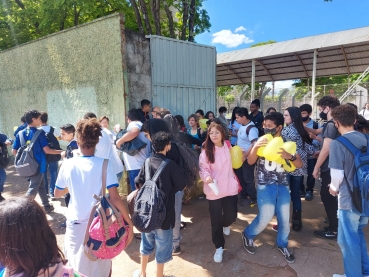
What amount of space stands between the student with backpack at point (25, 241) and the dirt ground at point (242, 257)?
1.97 meters

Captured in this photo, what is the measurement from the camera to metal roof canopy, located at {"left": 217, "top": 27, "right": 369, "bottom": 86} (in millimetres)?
10477

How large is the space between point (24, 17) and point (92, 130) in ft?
33.8

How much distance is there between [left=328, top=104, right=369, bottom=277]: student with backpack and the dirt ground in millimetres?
478

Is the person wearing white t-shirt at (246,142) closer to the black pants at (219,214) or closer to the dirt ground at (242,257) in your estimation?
the black pants at (219,214)

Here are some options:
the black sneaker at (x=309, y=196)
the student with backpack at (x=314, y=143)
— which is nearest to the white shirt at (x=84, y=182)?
the student with backpack at (x=314, y=143)

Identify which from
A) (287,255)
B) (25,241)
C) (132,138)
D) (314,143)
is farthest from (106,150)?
(314,143)

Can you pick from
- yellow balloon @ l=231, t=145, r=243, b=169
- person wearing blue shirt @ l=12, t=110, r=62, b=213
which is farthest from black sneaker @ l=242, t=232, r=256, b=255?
person wearing blue shirt @ l=12, t=110, r=62, b=213

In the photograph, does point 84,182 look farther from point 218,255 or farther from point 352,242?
point 352,242

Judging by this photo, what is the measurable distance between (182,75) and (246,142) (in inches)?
113

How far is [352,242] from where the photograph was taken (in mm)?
2332

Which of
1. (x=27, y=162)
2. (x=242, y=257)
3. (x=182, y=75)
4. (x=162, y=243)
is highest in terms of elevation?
(x=182, y=75)

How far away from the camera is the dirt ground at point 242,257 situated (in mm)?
2797

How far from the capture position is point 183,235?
11.9 feet

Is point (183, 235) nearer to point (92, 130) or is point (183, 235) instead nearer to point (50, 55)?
point (92, 130)
